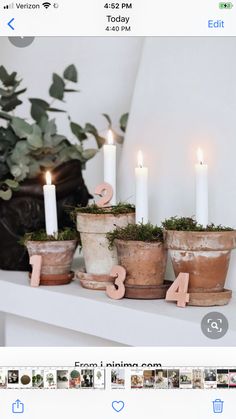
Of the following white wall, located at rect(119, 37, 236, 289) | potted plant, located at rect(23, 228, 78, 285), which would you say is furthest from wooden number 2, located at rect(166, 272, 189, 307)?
potted plant, located at rect(23, 228, 78, 285)

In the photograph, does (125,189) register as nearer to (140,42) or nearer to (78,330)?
(78,330)

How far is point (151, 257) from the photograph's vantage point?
82 centimetres

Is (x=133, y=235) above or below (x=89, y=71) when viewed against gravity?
below

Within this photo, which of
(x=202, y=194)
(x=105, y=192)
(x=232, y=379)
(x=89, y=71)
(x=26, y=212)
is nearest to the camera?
(x=232, y=379)

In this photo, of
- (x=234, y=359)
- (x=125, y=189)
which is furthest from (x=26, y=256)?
(x=234, y=359)

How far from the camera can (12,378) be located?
73 cm

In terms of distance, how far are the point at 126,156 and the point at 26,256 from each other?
0.70ft

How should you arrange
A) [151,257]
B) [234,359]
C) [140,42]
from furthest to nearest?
[140,42] < [151,257] < [234,359]

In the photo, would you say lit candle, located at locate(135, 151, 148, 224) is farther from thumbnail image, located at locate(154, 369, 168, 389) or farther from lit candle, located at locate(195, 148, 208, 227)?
thumbnail image, located at locate(154, 369, 168, 389)

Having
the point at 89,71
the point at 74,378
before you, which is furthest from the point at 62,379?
the point at 89,71

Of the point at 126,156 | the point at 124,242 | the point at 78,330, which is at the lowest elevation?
the point at 78,330

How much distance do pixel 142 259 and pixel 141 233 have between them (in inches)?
1.3
